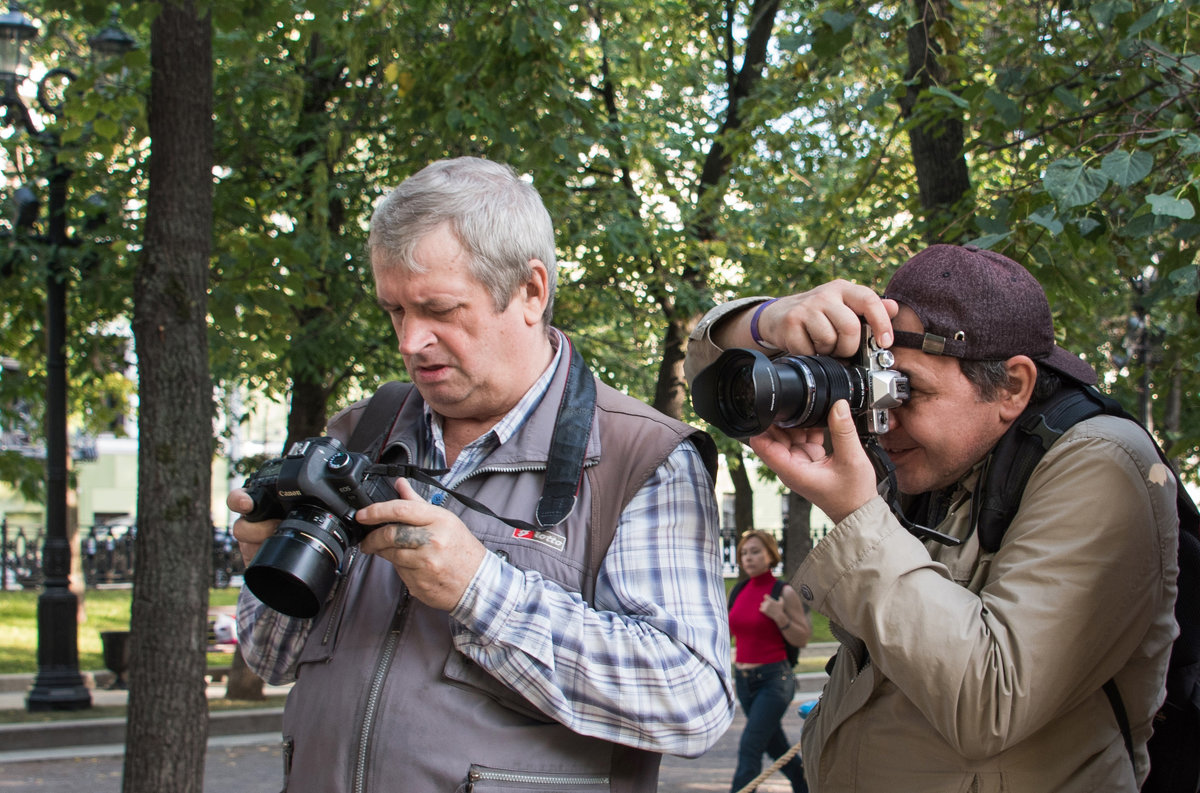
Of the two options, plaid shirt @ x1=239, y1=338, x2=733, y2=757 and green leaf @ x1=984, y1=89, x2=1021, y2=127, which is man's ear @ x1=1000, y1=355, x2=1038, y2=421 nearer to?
plaid shirt @ x1=239, y1=338, x2=733, y2=757

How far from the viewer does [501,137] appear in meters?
4.98

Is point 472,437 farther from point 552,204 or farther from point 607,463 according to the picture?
point 552,204

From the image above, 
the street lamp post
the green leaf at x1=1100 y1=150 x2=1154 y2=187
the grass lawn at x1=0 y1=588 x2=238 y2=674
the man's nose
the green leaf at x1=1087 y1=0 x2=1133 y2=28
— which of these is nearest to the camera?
the man's nose

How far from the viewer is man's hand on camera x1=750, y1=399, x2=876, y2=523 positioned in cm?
167

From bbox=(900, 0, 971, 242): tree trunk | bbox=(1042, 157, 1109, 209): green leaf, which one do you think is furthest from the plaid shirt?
bbox=(900, 0, 971, 242): tree trunk

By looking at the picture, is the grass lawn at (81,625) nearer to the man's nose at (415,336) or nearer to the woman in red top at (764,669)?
the woman in red top at (764,669)

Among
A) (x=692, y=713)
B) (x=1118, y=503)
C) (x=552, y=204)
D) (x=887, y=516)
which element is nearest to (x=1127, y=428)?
(x=1118, y=503)

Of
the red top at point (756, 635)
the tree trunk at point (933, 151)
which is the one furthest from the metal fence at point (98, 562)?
the tree trunk at point (933, 151)

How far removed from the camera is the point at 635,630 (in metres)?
1.73

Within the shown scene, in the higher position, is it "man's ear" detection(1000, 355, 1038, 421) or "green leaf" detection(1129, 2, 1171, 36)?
"green leaf" detection(1129, 2, 1171, 36)

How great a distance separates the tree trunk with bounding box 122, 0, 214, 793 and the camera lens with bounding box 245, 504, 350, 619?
259cm

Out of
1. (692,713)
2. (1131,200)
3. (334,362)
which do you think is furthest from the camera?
(334,362)

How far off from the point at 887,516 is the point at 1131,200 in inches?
110

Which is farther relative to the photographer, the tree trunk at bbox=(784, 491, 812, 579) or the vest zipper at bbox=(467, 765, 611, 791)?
the tree trunk at bbox=(784, 491, 812, 579)
